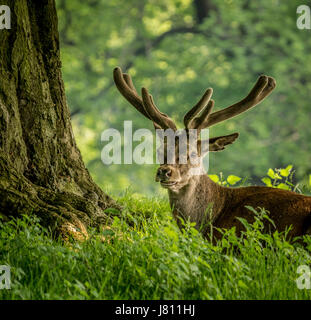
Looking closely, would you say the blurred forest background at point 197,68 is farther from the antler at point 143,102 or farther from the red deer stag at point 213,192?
the red deer stag at point 213,192

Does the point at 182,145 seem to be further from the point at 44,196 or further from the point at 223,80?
the point at 223,80

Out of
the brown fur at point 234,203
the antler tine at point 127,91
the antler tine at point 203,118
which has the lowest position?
the brown fur at point 234,203

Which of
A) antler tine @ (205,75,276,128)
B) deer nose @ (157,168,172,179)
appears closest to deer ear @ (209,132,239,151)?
antler tine @ (205,75,276,128)

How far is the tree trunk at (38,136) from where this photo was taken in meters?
3.67

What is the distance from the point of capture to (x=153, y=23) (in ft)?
57.1

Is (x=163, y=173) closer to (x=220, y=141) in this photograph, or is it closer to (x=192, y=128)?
(x=192, y=128)

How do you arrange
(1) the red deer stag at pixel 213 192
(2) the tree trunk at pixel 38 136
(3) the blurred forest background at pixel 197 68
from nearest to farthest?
(2) the tree trunk at pixel 38 136, (1) the red deer stag at pixel 213 192, (3) the blurred forest background at pixel 197 68

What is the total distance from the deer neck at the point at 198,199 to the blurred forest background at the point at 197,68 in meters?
9.75

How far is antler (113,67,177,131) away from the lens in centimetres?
405

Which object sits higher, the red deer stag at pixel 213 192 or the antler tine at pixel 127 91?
the antler tine at pixel 127 91

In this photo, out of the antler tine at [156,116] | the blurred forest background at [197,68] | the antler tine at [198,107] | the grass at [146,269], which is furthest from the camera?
the blurred forest background at [197,68]

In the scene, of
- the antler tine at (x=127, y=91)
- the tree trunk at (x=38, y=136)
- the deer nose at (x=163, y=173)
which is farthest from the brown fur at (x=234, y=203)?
the antler tine at (x=127, y=91)

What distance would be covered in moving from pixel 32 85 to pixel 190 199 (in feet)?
4.89

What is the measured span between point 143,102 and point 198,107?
1.45 feet
